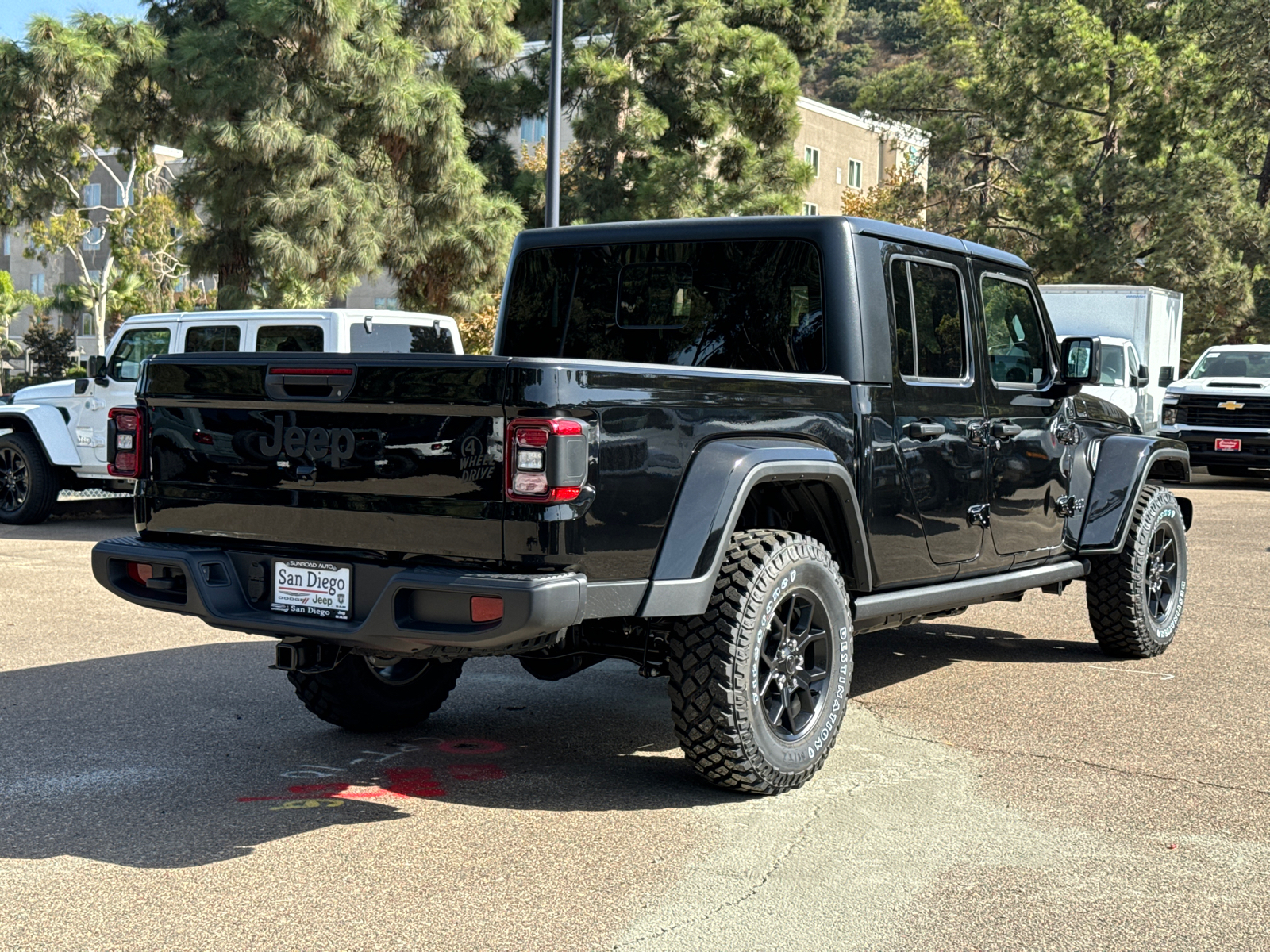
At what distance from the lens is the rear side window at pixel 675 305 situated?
564cm

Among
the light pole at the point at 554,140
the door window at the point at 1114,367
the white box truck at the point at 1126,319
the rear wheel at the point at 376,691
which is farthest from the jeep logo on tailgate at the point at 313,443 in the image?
the white box truck at the point at 1126,319

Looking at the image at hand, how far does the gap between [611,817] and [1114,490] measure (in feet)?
12.0

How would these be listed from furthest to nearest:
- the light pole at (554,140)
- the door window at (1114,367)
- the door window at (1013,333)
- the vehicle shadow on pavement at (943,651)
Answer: the light pole at (554,140), the door window at (1114,367), the vehicle shadow on pavement at (943,651), the door window at (1013,333)

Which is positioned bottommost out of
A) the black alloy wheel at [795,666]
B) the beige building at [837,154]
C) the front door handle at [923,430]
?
the black alloy wheel at [795,666]

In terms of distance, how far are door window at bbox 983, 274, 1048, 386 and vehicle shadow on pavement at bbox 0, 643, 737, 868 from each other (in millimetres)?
2184

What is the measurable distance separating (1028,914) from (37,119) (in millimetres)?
24689

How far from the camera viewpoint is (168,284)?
46844 mm

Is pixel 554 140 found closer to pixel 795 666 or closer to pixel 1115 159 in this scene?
pixel 795 666

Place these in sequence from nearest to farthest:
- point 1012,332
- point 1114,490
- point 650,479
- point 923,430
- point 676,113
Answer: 1. point 650,479
2. point 923,430
3. point 1012,332
4. point 1114,490
5. point 676,113

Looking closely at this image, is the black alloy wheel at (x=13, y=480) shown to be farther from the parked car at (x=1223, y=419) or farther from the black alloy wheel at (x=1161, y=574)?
the parked car at (x=1223, y=419)

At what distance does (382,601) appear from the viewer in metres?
4.36

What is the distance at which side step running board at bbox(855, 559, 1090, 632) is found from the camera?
18.2ft

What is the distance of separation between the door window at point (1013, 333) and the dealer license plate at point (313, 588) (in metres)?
3.17

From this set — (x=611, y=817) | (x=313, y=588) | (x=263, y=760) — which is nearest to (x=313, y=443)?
(x=313, y=588)
